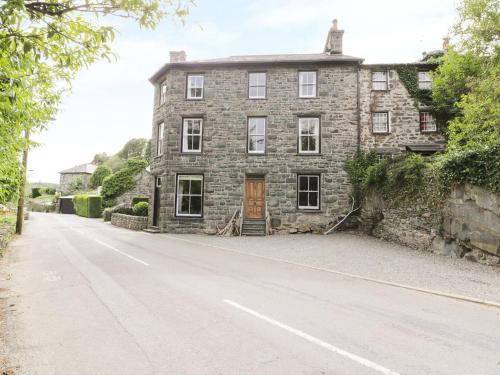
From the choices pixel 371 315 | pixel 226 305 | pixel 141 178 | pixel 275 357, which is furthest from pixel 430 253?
pixel 141 178

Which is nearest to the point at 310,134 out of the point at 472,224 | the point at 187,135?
the point at 187,135

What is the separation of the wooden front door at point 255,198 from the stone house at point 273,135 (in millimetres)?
58

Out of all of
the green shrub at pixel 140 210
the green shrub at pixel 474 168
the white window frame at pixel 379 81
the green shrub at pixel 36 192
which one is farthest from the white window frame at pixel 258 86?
the green shrub at pixel 36 192

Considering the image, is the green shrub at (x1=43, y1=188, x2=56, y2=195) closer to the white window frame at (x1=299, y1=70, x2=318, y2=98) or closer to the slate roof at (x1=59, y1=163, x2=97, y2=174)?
the slate roof at (x1=59, y1=163, x2=97, y2=174)

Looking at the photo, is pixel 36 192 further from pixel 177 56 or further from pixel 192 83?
pixel 192 83

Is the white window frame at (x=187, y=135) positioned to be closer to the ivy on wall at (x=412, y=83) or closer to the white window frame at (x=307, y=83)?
the white window frame at (x=307, y=83)

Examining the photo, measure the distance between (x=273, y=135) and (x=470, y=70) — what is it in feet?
37.5

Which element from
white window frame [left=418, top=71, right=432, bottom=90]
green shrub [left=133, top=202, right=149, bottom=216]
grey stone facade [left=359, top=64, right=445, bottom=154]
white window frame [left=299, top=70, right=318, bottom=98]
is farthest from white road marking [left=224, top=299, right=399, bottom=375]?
green shrub [left=133, top=202, right=149, bottom=216]

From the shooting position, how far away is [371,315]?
219 inches

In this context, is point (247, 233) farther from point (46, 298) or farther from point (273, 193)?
point (46, 298)

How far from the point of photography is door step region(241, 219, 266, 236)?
731 inches

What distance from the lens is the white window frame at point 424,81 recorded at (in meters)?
20.8

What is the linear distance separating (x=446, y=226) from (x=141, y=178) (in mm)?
30194

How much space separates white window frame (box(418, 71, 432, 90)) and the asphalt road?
16.9 m
